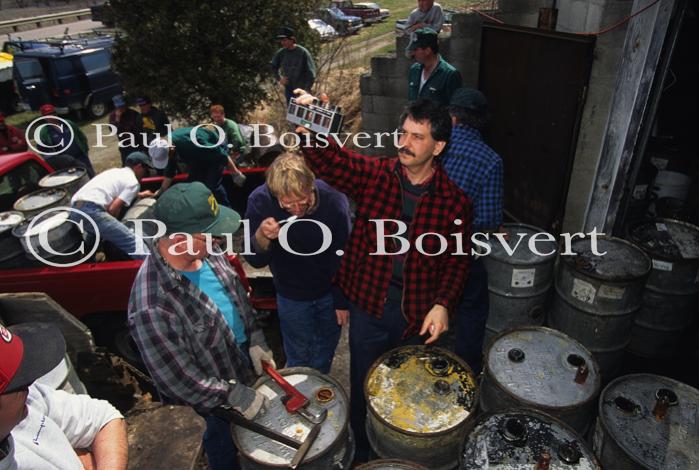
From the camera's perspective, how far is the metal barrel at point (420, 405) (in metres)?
2.38

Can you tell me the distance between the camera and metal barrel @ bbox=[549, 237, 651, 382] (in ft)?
10.9

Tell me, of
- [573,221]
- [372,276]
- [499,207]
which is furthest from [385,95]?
[372,276]

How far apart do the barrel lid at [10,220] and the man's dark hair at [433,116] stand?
12.8 ft

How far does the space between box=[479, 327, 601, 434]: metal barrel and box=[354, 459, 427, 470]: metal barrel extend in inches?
21.8

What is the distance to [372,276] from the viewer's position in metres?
2.98

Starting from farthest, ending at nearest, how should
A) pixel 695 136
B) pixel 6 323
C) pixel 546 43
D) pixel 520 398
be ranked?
pixel 695 136 < pixel 546 43 < pixel 6 323 < pixel 520 398

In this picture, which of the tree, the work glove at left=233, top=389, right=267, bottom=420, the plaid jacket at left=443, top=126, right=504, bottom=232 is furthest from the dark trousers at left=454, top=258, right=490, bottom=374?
the tree

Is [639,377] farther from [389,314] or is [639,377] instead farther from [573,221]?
[573,221]

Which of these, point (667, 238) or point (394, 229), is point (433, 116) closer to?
point (394, 229)

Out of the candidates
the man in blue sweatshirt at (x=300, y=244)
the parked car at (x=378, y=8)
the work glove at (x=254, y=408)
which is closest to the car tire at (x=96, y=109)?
the man in blue sweatshirt at (x=300, y=244)

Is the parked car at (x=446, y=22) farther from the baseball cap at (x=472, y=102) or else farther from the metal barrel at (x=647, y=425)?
the metal barrel at (x=647, y=425)

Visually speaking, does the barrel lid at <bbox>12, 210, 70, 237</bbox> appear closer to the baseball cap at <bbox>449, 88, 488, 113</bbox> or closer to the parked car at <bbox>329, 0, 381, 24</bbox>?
the baseball cap at <bbox>449, 88, 488, 113</bbox>

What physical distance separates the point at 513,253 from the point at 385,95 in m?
4.45

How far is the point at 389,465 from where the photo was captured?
2.33 meters
